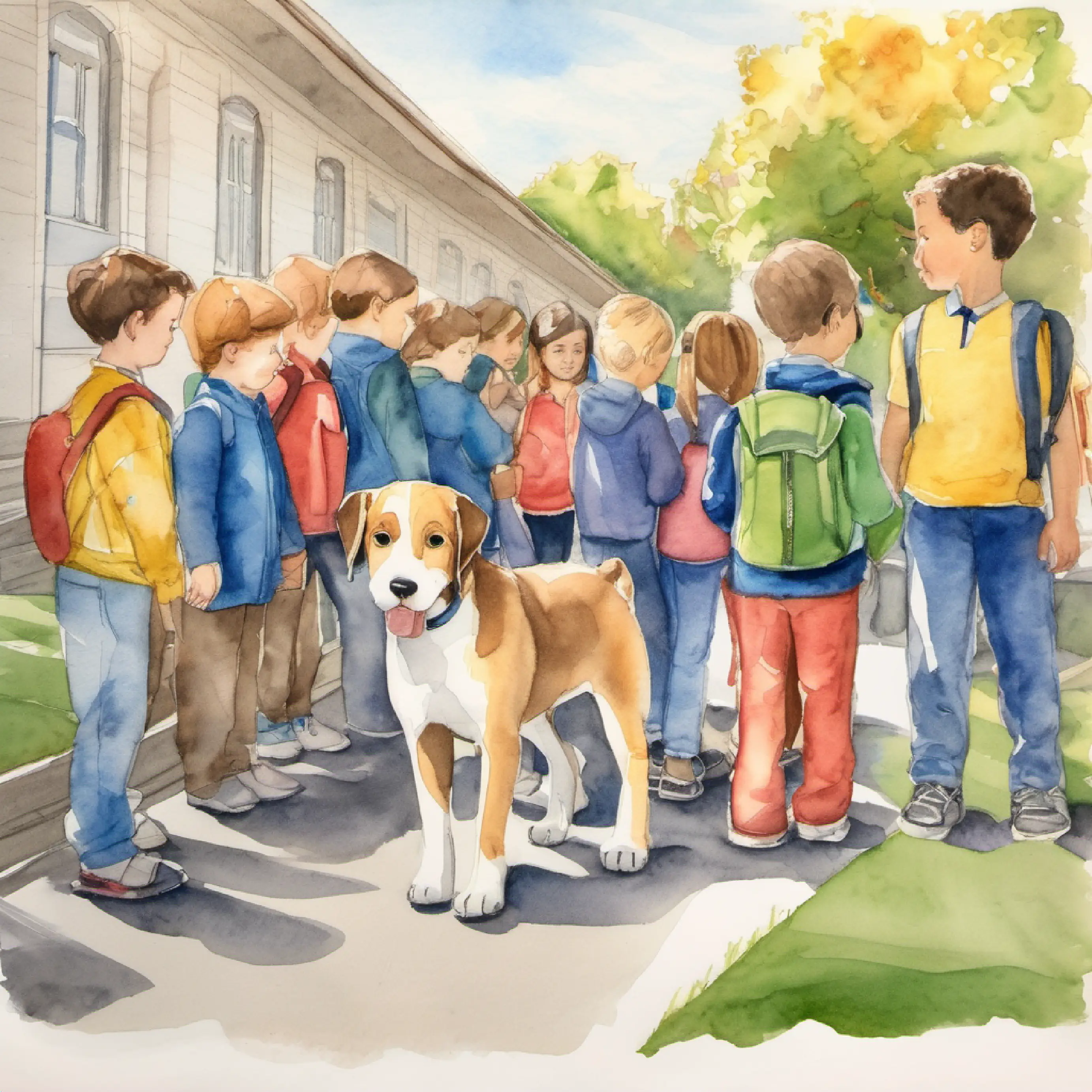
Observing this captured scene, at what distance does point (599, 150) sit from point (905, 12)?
0.71 metres

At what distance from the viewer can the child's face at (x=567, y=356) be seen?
2.10 m

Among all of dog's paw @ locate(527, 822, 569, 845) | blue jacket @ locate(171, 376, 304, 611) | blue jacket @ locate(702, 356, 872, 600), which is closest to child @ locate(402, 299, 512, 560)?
blue jacket @ locate(171, 376, 304, 611)

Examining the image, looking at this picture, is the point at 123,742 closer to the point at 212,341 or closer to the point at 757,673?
the point at 212,341

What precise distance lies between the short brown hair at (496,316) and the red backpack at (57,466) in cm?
70

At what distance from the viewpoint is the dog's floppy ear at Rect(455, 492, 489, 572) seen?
1.71 m

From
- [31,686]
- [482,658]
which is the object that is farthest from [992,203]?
[31,686]

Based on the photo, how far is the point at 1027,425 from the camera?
192cm

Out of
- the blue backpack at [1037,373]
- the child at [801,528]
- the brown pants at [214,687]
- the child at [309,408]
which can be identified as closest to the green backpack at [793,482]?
the child at [801,528]

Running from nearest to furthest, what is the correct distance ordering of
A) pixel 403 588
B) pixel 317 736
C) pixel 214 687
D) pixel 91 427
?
pixel 403 588 < pixel 91 427 < pixel 214 687 < pixel 317 736

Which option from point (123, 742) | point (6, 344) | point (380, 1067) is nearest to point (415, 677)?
point (123, 742)

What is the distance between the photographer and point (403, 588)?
Result: 1.65 m

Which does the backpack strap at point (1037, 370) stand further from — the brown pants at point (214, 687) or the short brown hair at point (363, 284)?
the brown pants at point (214, 687)

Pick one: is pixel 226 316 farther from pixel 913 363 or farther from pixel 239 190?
pixel 913 363

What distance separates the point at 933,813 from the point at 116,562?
1723 mm
